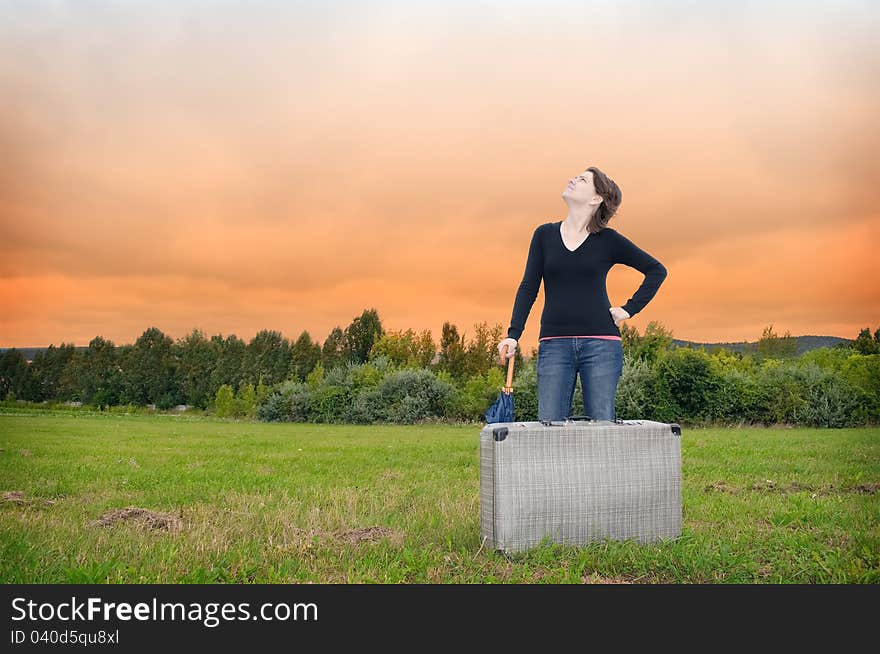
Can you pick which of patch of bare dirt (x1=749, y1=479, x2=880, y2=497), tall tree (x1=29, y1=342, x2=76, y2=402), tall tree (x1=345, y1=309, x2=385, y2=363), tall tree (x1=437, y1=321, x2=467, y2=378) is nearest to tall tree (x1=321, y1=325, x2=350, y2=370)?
→ tall tree (x1=345, y1=309, x2=385, y2=363)

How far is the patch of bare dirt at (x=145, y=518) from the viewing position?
695 cm

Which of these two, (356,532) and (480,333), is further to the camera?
(480,333)

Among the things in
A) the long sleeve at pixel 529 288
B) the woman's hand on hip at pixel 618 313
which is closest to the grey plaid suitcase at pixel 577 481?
the woman's hand on hip at pixel 618 313

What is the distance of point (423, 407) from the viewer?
35.3 metres

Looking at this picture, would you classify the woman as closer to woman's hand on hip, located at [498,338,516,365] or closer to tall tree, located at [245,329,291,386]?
woman's hand on hip, located at [498,338,516,365]

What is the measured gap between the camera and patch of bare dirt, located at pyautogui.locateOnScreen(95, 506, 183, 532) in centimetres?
695

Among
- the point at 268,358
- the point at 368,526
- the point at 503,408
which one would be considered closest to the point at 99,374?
the point at 268,358

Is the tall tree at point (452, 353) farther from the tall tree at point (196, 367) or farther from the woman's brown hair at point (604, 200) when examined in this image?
the woman's brown hair at point (604, 200)

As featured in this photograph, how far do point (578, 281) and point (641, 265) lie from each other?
2.06 ft

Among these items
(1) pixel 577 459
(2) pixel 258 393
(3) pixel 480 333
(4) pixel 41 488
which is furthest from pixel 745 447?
(2) pixel 258 393

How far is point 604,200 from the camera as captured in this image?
20.1 feet

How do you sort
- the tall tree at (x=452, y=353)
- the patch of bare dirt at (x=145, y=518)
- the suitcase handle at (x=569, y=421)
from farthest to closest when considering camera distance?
the tall tree at (x=452, y=353) → the patch of bare dirt at (x=145, y=518) → the suitcase handle at (x=569, y=421)
